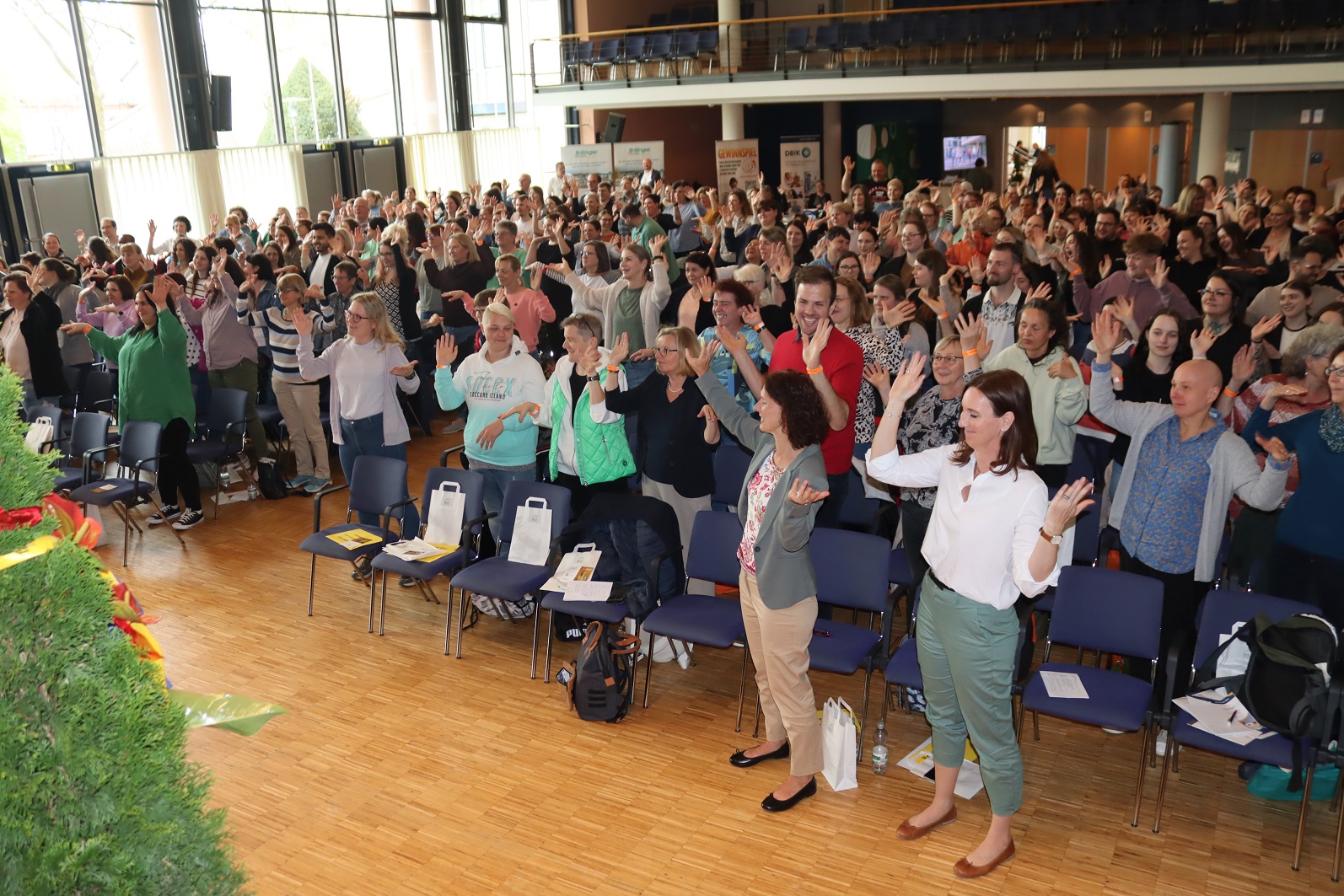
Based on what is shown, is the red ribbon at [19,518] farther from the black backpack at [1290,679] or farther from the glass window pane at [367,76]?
the glass window pane at [367,76]

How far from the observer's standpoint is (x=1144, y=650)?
4059 mm

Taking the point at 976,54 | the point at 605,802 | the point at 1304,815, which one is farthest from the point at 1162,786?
the point at 976,54

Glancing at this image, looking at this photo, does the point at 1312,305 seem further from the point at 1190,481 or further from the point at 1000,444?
the point at 1000,444

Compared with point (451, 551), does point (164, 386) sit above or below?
above

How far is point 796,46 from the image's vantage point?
60.5 ft

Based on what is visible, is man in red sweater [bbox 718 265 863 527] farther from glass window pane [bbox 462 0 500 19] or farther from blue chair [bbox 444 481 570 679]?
glass window pane [bbox 462 0 500 19]

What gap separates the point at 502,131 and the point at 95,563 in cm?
2413

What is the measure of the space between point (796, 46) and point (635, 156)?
3781 millimetres

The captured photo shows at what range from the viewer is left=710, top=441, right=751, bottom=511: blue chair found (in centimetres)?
573

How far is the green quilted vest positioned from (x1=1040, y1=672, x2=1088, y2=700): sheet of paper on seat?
7.68 feet

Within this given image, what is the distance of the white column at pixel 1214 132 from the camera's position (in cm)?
1634

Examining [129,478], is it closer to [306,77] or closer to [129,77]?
[129,77]

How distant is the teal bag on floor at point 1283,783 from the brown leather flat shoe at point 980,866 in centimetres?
116

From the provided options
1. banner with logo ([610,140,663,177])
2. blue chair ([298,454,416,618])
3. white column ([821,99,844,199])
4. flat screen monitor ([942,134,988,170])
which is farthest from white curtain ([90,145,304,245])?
flat screen monitor ([942,134,988,170])
